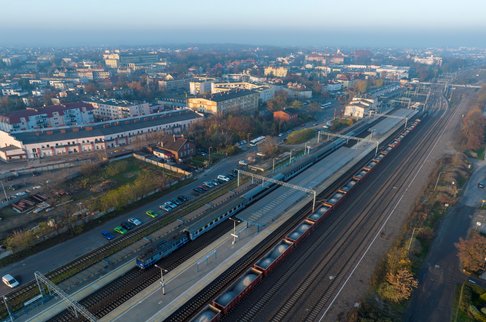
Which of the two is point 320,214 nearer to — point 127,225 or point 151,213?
point 151,213

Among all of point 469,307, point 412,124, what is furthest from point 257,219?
point 412,124

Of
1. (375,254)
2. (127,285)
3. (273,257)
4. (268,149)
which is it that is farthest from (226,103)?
(127,285)

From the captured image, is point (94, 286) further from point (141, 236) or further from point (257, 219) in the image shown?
point (257, 219)

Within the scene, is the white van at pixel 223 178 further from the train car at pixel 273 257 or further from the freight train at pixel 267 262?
the train car at pixel 273 257

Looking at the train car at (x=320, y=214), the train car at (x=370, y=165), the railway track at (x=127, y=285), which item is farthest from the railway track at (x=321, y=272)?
the railway track at (x=127, y=285)

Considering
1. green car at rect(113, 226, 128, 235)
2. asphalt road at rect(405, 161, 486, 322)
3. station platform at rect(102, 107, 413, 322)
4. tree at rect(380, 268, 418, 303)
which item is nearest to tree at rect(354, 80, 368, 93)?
station platform at rect(102, 107, 413, 322)

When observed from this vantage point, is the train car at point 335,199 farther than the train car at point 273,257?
Yes

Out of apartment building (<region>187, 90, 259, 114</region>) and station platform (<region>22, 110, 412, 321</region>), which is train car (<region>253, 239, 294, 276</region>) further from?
apartment building (<region>187, 90, 259, 114</region>)
